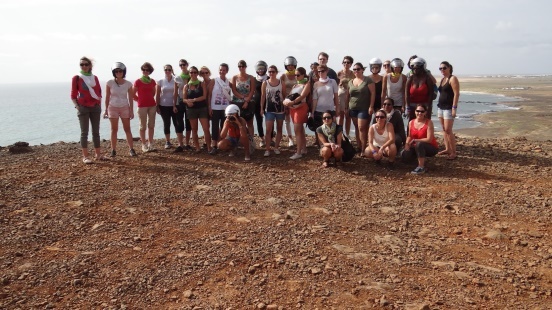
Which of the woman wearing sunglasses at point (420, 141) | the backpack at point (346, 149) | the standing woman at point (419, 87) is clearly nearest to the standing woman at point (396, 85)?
the standing woman at point (419, 87)

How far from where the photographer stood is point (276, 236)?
17.5 ft

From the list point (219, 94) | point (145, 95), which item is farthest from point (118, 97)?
point (219, 94)

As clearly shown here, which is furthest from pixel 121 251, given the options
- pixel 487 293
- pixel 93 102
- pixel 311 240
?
pixel 93 102

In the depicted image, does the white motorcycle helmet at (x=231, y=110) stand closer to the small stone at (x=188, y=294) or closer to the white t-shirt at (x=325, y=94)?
the white t-shirt at (x=325, y=94)

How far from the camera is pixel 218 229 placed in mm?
5586

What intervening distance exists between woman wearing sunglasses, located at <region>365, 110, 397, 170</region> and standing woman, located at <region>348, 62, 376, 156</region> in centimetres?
54

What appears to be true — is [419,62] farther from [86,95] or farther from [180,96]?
[86,95]

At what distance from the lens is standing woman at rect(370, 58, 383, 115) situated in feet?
28.6

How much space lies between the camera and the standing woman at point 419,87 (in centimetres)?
846

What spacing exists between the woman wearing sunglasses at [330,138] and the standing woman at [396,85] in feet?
4.79

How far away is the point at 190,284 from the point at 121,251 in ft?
4.16

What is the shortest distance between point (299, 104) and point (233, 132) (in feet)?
5.65

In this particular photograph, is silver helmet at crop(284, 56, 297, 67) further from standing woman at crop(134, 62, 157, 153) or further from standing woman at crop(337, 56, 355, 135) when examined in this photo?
standing woman at crop(134, 62, 157, 153)

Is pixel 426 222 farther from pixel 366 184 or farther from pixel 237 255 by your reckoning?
pixel 237 255
